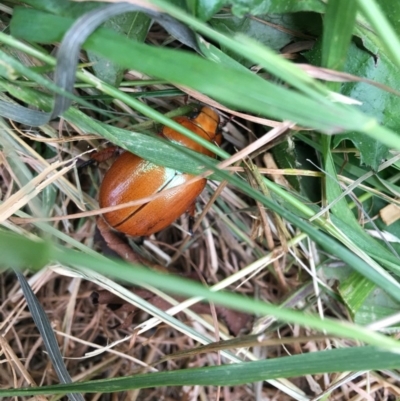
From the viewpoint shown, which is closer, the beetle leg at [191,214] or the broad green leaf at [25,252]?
the broad green leaf at [25,252]

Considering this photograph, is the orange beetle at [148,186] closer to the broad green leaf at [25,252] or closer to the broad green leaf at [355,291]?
the broad green leaf at [355,291]

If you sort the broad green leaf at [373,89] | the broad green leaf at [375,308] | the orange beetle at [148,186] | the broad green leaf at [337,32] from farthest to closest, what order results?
the broad green leaf at [375,308]
the orange beetle at [148,186]
the broad green leaf at [373,89]
the broad green leaf at [337,32]

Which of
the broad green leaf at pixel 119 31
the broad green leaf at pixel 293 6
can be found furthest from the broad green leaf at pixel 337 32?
the broad green leaf at pixel 119 31

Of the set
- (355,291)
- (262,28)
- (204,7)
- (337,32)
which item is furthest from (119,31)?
(355,291)

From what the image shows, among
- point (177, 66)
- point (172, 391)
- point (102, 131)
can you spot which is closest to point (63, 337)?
point (172, 391)

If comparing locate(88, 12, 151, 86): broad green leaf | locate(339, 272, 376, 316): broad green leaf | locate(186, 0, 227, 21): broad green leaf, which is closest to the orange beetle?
locate(88, 12, 151, 86): broad green leaf

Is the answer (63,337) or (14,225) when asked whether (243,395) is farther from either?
(14,225)

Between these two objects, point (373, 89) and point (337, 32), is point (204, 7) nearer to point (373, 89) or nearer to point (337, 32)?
point (337, 32)

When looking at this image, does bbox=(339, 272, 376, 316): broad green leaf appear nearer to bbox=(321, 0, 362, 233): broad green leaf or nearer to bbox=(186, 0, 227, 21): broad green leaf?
bbox=(321, 0, 362, 233): broad green leaf
